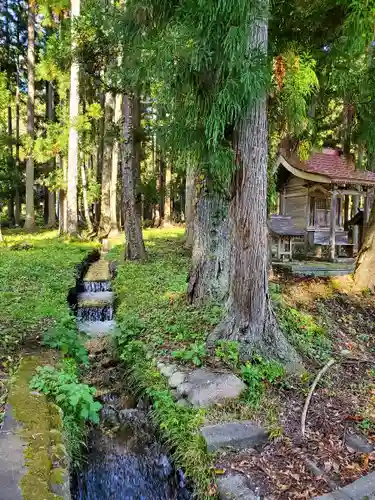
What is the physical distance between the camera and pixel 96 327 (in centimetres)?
765

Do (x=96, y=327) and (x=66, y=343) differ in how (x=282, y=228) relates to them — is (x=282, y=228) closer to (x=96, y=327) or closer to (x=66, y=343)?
(x=96, y=327)

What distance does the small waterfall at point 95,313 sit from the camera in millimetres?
8078

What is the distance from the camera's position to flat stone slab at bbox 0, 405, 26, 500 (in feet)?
7.88

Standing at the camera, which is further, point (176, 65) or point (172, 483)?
point (176, 65)

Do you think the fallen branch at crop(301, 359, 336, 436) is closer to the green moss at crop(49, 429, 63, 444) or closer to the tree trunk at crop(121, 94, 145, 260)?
the green moss at crop(49, 429, 63, 444)

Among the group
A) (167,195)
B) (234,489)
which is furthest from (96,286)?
(167,195)

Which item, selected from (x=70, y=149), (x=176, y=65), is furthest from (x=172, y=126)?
(x=70, y=149)

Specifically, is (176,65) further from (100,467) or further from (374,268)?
(374,268)

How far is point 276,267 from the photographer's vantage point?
9.52 metres

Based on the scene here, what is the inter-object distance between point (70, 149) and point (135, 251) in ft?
23.1

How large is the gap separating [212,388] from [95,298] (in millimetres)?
5626

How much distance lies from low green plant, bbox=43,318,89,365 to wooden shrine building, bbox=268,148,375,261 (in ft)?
24.2

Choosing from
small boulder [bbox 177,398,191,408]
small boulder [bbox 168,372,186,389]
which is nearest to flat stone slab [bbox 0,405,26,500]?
small boulder [bbox 177,398,191,408]

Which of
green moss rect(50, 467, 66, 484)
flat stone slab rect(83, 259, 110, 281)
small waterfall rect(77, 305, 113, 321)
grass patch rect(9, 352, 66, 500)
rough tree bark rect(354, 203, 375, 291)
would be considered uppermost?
rough tree bark rect(354, 203, 375, 291)
